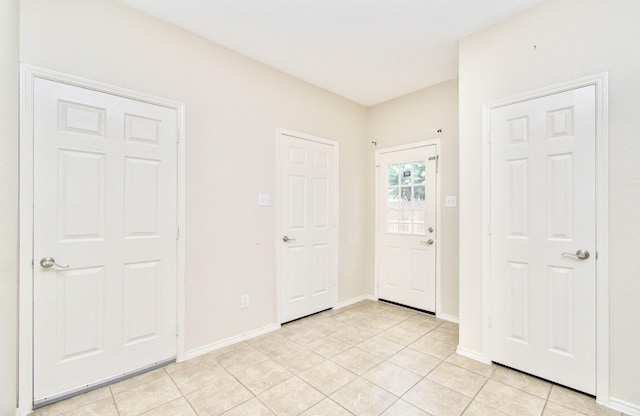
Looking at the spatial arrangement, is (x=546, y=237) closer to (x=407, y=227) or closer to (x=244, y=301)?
(x=407, y=227)

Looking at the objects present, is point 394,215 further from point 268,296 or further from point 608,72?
point 608,72

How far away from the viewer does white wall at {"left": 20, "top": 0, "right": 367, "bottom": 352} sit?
1.96 meters

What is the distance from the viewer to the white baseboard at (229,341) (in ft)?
8.06

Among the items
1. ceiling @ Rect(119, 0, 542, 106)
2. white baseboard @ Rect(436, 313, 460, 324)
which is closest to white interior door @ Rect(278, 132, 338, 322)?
ceiling @ Rect(119, 0, 542, 106)

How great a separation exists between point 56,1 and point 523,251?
12.2ft

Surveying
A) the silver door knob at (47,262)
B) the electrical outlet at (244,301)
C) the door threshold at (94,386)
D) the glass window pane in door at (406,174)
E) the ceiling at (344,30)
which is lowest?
the door threshold at (94,386)

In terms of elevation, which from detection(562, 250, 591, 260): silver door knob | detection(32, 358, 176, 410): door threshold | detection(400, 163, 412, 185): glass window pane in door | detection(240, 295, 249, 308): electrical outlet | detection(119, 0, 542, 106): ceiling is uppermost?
detection(119, 0, 542, 106): ceiling

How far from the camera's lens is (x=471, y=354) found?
2.45m

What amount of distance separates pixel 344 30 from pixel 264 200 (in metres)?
1.72

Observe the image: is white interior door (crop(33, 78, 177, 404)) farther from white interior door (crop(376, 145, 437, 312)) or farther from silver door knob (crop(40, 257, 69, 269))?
white interior door (crop(376, 145, 437, 312))

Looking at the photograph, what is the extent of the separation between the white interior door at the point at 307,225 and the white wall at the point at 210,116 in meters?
0.15

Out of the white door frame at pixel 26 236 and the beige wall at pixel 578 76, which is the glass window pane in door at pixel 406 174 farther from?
the white door frame at pixel 26 236

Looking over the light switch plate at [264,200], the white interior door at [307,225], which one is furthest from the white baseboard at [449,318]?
the light switch plate at [264,200]

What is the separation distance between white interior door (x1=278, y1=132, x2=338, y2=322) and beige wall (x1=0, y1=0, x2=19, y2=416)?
1.98 metres
